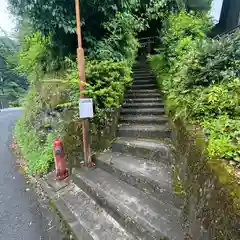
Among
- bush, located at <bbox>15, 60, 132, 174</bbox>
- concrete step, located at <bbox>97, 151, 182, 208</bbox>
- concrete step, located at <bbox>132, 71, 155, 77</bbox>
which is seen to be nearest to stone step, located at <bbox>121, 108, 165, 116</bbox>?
bush, located at <bbox>15, 60, 132, 174</bbox>

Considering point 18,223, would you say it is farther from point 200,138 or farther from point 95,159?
point 200,138

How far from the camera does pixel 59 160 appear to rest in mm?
3291

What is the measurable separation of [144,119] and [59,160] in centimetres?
174

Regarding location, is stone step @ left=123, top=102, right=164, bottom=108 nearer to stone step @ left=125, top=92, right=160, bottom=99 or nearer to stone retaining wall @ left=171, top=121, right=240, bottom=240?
stone step @ left=125, top=92, right=160, bottom=99

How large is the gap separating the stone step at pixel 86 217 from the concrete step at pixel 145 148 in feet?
3.12

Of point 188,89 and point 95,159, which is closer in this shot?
point 188,89

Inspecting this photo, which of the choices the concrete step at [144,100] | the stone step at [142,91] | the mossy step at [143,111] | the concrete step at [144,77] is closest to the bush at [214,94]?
the mossy step at [143,111]

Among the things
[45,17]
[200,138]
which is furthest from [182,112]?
[45,17]

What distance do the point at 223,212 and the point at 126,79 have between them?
317cm

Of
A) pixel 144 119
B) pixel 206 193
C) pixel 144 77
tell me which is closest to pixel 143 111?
pixel 144 119

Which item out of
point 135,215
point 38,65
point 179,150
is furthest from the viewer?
point 38,65

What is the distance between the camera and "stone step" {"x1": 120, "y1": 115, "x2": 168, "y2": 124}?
3.59 meters

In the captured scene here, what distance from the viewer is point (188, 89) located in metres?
2.60

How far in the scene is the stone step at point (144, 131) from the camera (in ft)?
10.6
